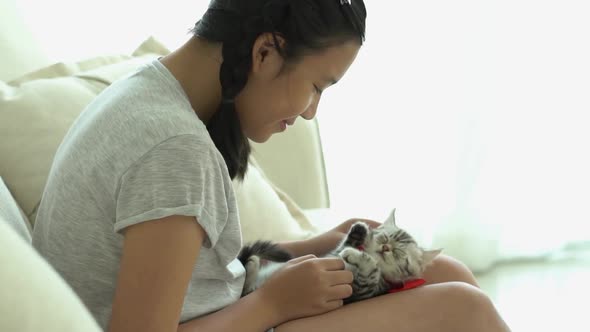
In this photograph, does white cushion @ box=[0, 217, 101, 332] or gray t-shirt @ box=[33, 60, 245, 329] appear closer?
white cushion @ box=[0, 217, 101, 332]

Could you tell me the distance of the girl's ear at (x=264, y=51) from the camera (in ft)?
3.37

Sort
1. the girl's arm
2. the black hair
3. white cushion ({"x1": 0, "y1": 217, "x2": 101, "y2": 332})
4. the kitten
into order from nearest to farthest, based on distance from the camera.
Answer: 1. white cushion ({"x1": 0, "y1": 217, "x2": 101, "y2": 332})
2. the girl's arm
3. the black hair
4. the kitten

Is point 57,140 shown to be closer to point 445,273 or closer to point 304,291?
point 304,291

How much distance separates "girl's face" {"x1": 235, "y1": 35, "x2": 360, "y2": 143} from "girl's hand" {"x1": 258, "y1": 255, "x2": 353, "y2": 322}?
0.78 feet

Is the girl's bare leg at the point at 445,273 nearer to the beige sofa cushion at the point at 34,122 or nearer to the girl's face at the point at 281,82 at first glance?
the girl's face at the point at 281,82

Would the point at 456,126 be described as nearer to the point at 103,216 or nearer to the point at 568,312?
the point at 568,312


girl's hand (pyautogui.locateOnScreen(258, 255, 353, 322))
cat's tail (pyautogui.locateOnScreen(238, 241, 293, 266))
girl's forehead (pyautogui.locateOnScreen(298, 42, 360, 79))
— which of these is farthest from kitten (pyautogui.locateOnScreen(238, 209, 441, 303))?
girl's forehead (pyautogui.locateOnScreen(298, 42, 360, 79))

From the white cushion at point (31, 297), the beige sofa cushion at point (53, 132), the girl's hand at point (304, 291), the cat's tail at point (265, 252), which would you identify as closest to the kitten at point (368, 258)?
the cat's tail at point (265, 252)

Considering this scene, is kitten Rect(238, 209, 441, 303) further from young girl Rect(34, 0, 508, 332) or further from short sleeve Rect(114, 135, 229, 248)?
short sleeve Rect(114, 135, 229, 248)

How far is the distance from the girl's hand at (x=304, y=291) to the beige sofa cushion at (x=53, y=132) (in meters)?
0.49

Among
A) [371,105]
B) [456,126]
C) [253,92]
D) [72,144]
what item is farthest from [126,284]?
[456,126]

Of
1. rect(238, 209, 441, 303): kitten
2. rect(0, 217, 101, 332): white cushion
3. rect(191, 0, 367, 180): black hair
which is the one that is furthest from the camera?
rect(238, 209, 441, 303): kitten

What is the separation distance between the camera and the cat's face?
4.46ft

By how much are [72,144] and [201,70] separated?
8.4 inches
